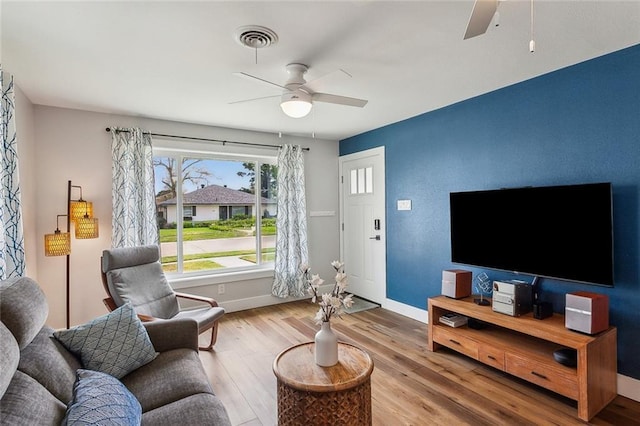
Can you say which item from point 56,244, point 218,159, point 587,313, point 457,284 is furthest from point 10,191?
point 587,313

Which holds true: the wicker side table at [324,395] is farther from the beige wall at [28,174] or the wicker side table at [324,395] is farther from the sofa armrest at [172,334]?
the beige wall at [28,174]

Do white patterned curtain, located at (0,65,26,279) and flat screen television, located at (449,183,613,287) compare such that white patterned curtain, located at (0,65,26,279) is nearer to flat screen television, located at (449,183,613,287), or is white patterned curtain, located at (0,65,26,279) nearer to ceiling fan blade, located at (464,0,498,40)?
ceiling fan blade, located at (464,0,498,40)

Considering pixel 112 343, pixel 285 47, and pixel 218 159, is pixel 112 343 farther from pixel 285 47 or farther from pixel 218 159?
pixel 218 159

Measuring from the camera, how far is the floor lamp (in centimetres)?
290

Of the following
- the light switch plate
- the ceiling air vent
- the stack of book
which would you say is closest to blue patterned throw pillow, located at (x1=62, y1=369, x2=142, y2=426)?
the ceiling air vent

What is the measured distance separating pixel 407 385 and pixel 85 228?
10.4 ft

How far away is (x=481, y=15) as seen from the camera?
1273 mm

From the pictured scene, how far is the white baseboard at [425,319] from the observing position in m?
2.25

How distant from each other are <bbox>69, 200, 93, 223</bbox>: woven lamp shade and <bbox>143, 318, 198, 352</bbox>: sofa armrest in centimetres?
179

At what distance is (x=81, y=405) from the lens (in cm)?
115

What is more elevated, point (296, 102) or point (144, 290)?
point (296, 102)

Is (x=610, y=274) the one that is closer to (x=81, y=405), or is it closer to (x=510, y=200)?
(x=510, y=200)

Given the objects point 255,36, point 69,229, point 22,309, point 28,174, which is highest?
point 255,36

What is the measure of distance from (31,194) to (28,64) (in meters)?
1.33
